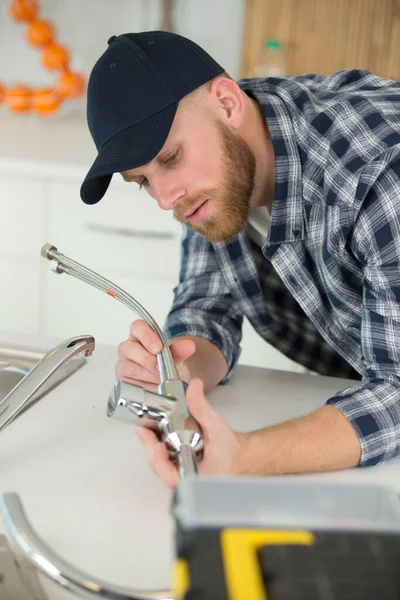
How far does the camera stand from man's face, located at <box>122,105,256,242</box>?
46.3 inches

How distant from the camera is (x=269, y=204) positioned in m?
1.36

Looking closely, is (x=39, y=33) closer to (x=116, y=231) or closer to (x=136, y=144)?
(x=116, y=231)

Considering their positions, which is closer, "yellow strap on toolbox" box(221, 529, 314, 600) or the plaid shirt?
"yellow strap on toolbox" box(221, 529, 314, 600)

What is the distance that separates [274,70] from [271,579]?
2412 millimetres

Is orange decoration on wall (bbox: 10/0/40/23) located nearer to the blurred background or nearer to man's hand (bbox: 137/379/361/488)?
the blurred background

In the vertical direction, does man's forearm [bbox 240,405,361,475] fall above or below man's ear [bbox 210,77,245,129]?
below

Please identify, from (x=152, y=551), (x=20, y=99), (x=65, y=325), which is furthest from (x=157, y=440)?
(x=20, y=99)

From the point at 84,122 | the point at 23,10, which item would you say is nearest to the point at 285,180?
the point at 84,122

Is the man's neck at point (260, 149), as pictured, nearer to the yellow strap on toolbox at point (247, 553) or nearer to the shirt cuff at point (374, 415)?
the shirt cuff at point (374, 415)

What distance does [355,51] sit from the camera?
100 inches

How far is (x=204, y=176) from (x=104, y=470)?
19.1 inches

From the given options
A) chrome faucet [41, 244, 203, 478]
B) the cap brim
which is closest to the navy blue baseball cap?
the cap brim

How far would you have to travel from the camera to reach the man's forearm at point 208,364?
3.84ft

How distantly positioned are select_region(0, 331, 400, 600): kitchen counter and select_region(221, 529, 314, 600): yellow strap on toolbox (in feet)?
1.01
